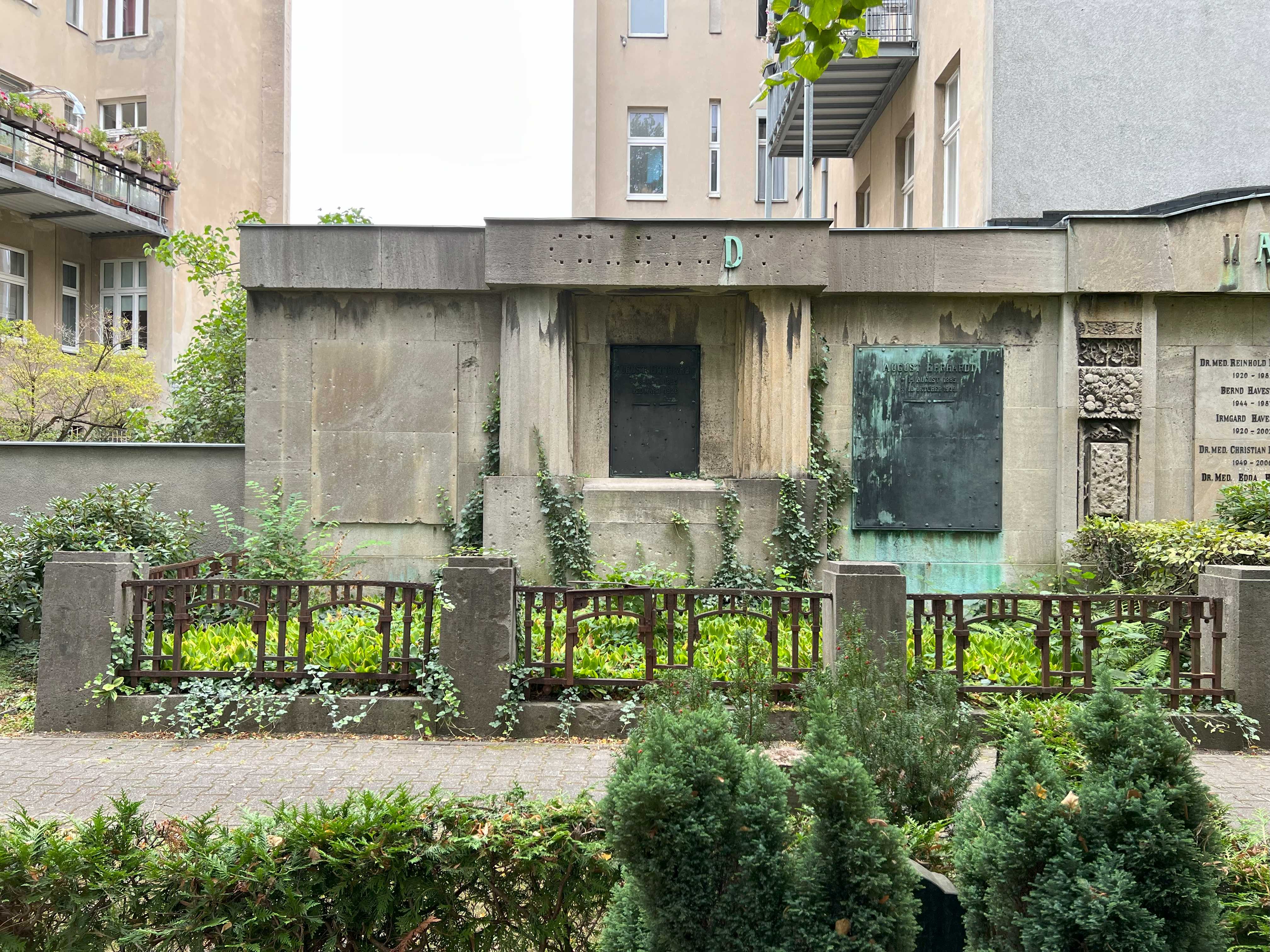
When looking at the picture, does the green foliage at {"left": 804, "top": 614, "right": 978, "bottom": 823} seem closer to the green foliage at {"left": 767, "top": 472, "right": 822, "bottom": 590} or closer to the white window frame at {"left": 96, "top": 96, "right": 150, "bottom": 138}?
the green foliage at {"left": 767, "top": 472, "right": 822, "bottom": 590}

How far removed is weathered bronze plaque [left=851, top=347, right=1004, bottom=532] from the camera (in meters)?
10.9

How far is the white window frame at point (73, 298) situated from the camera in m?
23.7

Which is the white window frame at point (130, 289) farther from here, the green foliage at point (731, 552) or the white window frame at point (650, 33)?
the green foliage at point (731, 552)

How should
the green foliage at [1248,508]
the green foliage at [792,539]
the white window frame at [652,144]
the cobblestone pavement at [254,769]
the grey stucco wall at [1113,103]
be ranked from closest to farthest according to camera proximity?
the cobblestone pavement at [254,769]
the green foliage at [1248,508]
the green foliage at [792,539]
the grey stucco wall at [1113,103]
the white window frame at [652,144]

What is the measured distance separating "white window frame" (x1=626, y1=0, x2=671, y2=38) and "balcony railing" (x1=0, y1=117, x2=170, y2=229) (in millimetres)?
12661

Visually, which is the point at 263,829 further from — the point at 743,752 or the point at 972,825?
the point at 972,825

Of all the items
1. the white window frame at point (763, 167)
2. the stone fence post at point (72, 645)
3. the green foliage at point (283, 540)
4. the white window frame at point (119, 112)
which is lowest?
the stone fence post at point (72, 645)

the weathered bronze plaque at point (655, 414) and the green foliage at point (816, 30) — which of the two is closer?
the green foliage at point (816, 30)

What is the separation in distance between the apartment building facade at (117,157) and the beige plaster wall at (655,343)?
15.1 metres

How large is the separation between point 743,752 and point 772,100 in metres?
19.5

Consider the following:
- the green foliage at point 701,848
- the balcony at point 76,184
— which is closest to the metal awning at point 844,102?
the green foliage at point 701,848

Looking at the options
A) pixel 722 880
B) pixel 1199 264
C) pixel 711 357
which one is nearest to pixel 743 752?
pixel 722 880

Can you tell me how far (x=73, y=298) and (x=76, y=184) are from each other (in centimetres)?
381

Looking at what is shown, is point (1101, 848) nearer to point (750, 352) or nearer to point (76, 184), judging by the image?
point (750, 352)
